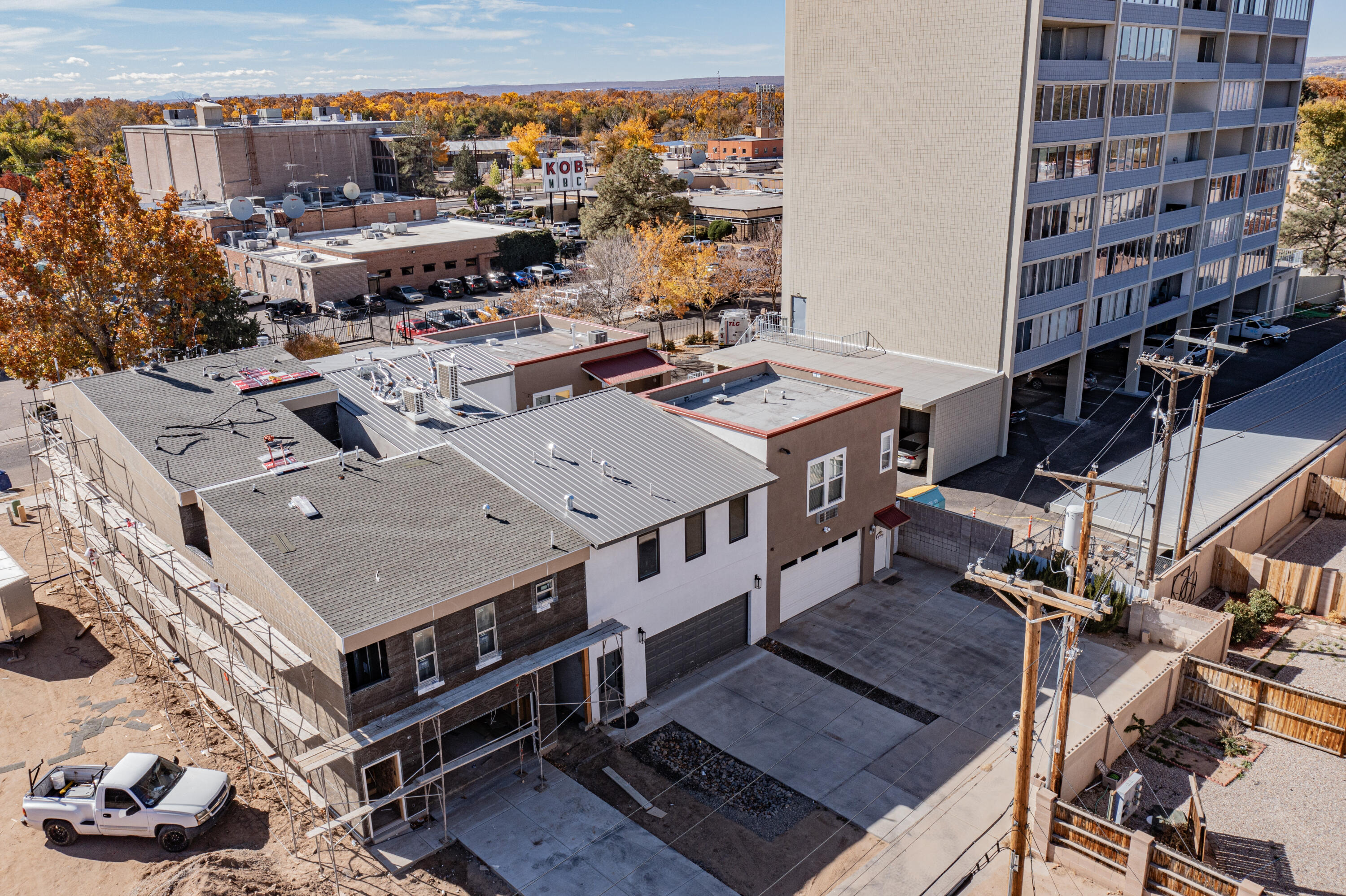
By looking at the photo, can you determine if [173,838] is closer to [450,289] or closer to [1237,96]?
[450,289]

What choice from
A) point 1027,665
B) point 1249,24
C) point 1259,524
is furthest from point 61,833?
point 1249,24

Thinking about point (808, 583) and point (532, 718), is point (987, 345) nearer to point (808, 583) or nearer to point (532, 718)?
point (808, 583)

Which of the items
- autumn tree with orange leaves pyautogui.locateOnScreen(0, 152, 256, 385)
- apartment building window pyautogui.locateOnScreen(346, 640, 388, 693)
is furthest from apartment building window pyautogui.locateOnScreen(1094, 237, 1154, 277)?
autumn tree with orange leaves pyautogui.locateOnScreen(0, 152, 256, 385)

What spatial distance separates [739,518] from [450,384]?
10579 mm

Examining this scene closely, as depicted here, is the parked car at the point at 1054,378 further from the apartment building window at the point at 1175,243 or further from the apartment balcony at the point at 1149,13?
the apartment balcony at the point at 1149,13

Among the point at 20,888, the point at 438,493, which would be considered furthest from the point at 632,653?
the point at 20,888

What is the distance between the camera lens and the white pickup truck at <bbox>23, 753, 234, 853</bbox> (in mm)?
20188

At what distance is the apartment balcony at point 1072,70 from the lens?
40312 mm

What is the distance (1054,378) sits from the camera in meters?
53.7

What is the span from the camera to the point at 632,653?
24.7 m

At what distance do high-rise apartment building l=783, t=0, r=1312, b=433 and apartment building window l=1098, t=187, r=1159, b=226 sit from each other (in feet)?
0.48

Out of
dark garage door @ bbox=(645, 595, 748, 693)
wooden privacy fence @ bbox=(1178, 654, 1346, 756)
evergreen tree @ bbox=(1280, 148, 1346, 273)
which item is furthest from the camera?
evergreen tree @ bbox=(1280, 148, 1346, 273)

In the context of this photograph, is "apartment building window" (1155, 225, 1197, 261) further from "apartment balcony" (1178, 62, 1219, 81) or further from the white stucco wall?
the white stucco wall

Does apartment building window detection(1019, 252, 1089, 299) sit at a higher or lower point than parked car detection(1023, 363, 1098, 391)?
higher
